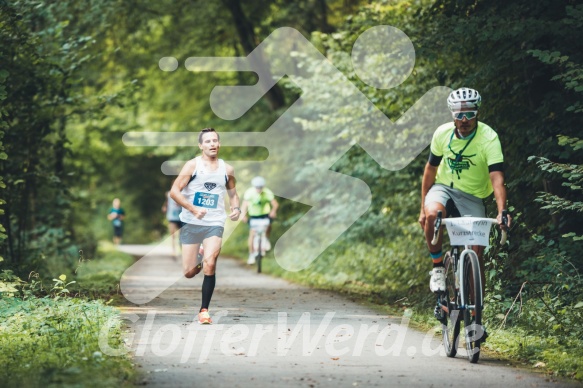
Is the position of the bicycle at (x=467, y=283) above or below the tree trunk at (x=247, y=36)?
below

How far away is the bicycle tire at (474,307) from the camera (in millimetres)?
7445

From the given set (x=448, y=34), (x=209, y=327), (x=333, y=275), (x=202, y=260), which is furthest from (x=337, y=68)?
(x=209, y=327)

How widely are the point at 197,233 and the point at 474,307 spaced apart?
386 cm

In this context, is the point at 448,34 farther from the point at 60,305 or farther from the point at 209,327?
the point at 60,305

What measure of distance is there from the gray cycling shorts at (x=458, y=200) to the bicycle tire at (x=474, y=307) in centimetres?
64

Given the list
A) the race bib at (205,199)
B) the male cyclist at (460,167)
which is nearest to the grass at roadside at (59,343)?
the race bib at (205,199)

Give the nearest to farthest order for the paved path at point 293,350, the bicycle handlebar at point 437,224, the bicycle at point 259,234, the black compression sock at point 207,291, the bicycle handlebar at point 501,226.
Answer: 1. the paved path at point 293,350
2. the bicycle handlebar at point 501,226
3. the bicycle handlebar at point 437,224
4. the black compression sock at point 207,291
5. the bicycle at point 259,234

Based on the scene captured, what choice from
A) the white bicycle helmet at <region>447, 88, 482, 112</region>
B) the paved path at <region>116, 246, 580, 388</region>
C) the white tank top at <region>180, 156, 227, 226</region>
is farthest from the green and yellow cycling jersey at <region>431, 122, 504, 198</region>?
the white tank top at <region>180, 156, 227, 226</region>

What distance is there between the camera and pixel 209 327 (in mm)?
9398

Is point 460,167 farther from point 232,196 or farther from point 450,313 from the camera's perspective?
point 232,196

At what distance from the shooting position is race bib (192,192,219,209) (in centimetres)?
1002

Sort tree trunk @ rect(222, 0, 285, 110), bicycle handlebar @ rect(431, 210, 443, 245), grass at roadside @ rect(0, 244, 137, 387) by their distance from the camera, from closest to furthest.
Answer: grass at roadside @ rect(0, 244, 137, 387), bicycle handlebar @ rect(431, 210, 443, 245), tree trunk @ rect(222, 0, 285, 110)

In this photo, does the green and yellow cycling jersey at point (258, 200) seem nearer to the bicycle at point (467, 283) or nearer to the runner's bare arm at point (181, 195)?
the runner's bare arm at point (181, 195)

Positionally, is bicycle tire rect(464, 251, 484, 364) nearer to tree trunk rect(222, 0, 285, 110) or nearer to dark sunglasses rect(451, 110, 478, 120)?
dark sunglasses rect(451, 110, 478, 120)
